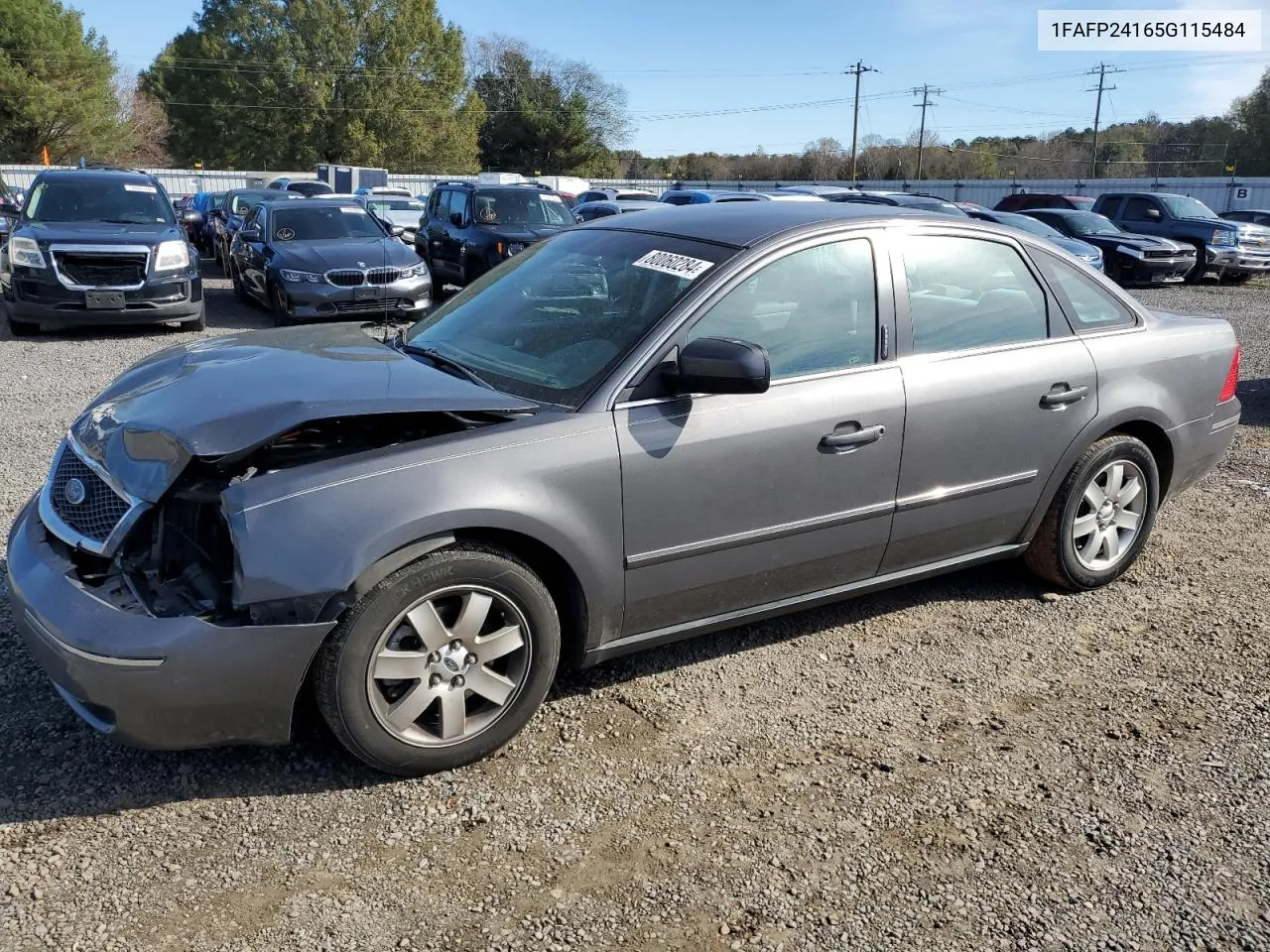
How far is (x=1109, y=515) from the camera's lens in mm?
4430

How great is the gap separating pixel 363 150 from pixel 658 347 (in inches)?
2420

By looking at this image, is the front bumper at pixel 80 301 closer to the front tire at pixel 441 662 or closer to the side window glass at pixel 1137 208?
the front tire at pixel 441 662

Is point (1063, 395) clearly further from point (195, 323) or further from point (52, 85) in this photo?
point (52, 85)

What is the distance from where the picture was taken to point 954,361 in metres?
3.81

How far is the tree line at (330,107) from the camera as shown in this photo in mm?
50969

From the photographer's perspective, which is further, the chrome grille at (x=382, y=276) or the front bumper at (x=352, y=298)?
the chrome grille at (x=382, y=276)

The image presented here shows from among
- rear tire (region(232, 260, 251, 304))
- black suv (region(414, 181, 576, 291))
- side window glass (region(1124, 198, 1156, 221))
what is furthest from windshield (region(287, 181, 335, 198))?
side window glass (region(1124, 198, 1156, 221))

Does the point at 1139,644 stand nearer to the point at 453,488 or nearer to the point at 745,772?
the point at 745,772

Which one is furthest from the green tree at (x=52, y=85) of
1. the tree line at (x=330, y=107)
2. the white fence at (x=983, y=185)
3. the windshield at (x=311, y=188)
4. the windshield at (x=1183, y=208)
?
the windshield at (x=1183, y=208)

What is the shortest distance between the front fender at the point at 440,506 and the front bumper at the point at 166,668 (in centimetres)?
15

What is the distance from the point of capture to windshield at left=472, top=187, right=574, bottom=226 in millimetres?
13969

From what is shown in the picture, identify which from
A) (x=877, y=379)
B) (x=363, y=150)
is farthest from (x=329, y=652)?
Result: (x=363, y=150)

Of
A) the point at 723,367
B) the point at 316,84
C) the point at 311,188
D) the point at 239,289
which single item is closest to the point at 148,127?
the point at 316,84

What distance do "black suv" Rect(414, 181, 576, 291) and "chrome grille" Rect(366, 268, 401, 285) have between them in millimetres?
1821
